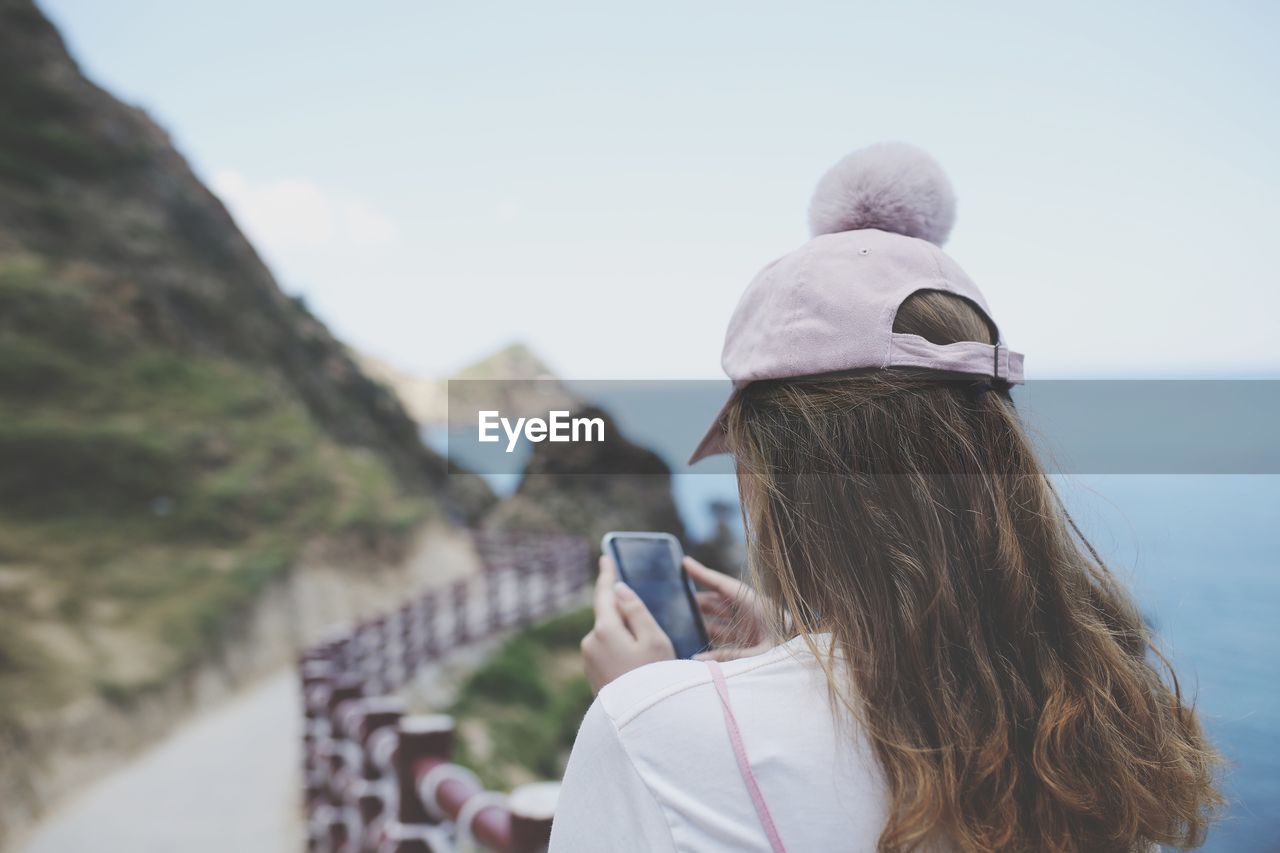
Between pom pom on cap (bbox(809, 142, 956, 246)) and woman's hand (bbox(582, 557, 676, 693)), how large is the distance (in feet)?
1.20

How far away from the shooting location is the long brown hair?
59 centimetres

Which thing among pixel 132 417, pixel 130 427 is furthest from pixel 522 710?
pixel 132 417

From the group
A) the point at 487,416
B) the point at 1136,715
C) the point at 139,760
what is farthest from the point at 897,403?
the point at 139,760

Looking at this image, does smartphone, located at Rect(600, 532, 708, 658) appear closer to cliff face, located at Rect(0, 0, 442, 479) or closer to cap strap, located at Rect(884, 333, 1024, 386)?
cap strap, located at Rect(884, 333, 1024, 386)

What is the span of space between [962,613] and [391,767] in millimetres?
1741

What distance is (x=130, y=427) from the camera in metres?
10.6

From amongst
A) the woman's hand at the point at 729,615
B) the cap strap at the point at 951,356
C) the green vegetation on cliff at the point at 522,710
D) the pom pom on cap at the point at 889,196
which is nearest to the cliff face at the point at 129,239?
the green vegetation on cliff at the point at 522,710

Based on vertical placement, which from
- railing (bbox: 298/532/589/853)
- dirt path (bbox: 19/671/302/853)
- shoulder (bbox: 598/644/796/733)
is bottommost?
dirt path (bbox: 19/671/302/853)

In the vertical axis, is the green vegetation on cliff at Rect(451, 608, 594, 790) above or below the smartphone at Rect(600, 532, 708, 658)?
below

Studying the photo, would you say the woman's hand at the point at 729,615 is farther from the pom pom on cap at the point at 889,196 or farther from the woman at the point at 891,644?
the pom pom on cap at the point at 889,196

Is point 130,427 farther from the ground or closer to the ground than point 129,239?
closer to the ground

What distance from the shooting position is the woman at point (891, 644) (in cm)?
55

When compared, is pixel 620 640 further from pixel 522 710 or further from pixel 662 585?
pixel 522 710

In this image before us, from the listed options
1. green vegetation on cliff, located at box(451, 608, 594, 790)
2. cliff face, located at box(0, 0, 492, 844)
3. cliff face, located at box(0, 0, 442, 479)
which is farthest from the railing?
cliff face, located at box(0, 0, 442, 479)
